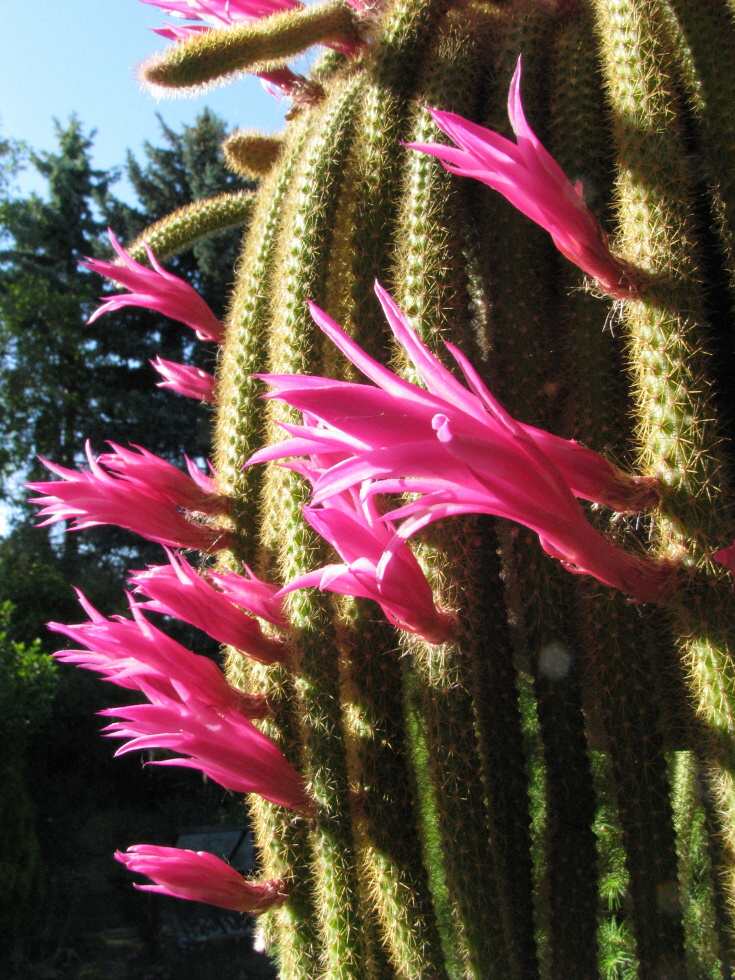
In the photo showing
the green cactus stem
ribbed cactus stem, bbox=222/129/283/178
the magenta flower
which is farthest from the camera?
ribbed cactus stem, bbox=222/129/283/178

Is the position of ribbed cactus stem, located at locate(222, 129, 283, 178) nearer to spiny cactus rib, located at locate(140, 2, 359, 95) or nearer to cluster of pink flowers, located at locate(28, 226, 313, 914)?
spiny cactus rib, located at locate(140, 2, 359, 95)

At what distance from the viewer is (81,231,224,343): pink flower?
3.52 ft

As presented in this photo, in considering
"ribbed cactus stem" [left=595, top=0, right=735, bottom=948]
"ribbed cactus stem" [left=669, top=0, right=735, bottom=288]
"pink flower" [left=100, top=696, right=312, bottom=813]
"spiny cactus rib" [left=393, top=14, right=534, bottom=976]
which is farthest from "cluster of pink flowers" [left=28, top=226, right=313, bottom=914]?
"ribbed cactus stem" [left=669, top=0, right=735, bottom=288]

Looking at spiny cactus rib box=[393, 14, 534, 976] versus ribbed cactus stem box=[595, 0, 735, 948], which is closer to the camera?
ribbed cactus stem box=[595, 0, 735, 948]

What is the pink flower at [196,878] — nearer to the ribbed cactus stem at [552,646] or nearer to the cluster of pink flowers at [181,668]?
the cluster of pink flowers at [181,668]

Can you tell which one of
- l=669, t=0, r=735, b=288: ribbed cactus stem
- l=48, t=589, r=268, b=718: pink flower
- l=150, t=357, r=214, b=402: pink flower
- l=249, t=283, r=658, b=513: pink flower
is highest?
l=150, t=357, r=214, b=402: pink flower

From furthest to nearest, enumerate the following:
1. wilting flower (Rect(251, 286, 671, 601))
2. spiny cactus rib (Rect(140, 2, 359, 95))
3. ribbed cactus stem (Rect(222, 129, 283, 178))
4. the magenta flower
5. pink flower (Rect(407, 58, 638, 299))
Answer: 1. ribbed cactus stem (Rect(222, 129, 283, 178))
2. spiny cactus rib (Rect(140, 2, 359, 95))
3. the magenta flower
4. pink flower (Rect(407, 58, 638, 299))
5. wilting flower (Rect(251, 286, 671, 601))

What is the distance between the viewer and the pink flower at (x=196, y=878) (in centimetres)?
80

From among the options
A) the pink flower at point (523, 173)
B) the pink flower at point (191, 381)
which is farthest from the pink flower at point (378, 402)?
the pink flower at point (191, 381)

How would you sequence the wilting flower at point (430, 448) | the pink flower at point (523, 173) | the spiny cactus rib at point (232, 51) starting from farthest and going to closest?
the spiny cactus rib at point (232, 51) < the pink flower at point (523, 173) < the wilting flower at point (430, 448)

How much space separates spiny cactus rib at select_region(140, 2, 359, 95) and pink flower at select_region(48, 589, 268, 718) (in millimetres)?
631

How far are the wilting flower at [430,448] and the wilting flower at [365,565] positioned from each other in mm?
79

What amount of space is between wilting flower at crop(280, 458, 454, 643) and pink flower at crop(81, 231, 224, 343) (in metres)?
0.50

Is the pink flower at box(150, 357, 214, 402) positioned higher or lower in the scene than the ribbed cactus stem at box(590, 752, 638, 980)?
higher
